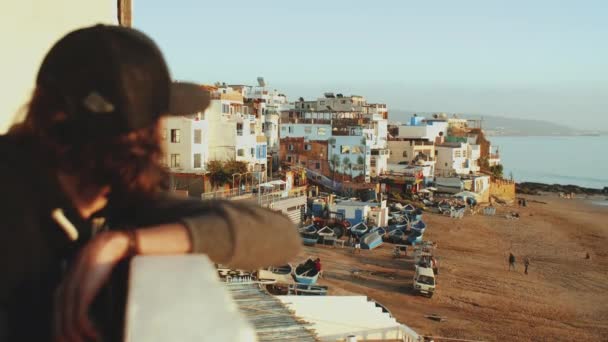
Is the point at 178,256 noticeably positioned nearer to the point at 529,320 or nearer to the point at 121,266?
the point at 121,266

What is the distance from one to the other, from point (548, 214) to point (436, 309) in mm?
28840

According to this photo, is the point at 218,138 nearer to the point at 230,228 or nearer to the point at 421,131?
the point at 421,131

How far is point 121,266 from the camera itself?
3.43 feet

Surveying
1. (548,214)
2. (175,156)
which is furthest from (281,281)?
(548,214)

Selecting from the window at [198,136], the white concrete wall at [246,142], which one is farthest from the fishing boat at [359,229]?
the window at [198,136]

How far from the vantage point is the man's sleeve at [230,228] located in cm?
109

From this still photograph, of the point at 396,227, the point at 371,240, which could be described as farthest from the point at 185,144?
the point at 396,227

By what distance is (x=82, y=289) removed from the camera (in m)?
0.96

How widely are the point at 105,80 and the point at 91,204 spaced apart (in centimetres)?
31

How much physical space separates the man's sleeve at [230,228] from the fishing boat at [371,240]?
24762mm

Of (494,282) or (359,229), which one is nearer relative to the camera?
(494,282)

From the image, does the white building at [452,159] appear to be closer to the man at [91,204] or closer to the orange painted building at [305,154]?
the orange painted building at [305,154]

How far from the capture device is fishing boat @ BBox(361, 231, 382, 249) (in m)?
25.8

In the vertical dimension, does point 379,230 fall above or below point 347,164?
below
